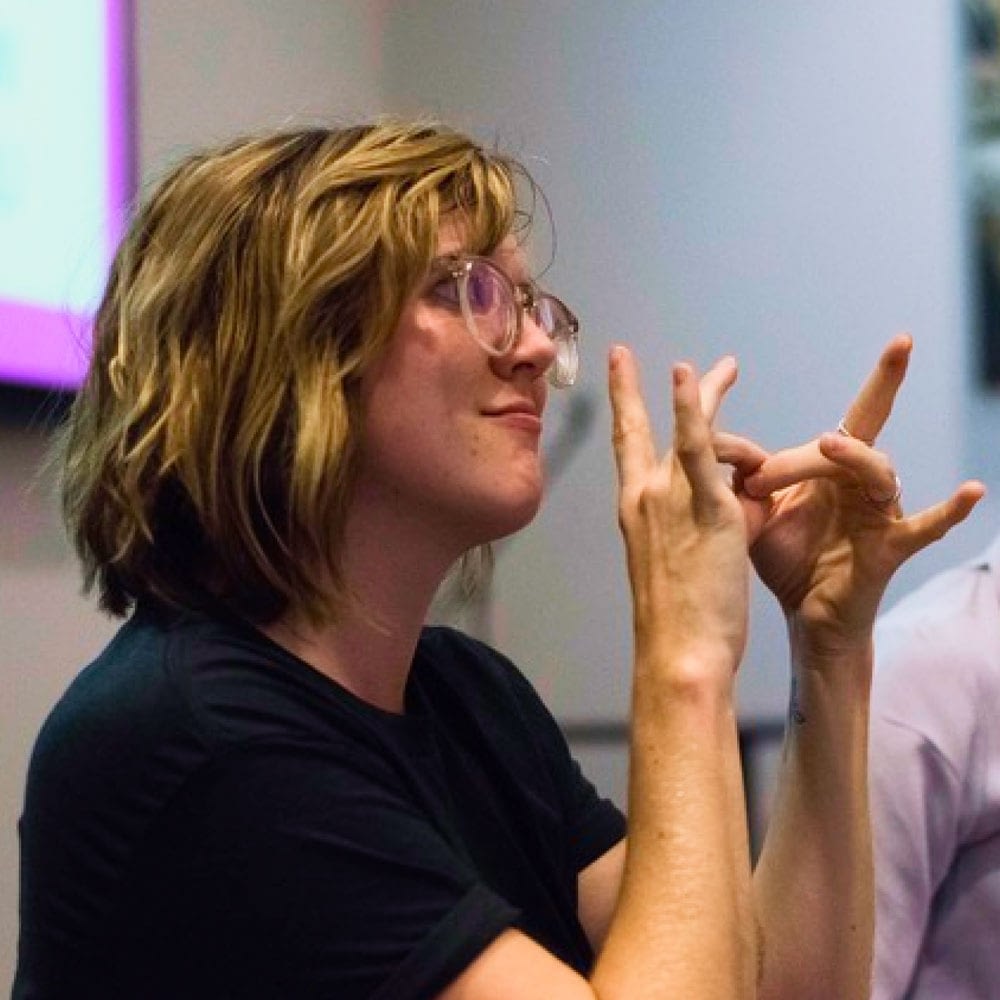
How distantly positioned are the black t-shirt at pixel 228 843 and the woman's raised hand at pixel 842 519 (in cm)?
37

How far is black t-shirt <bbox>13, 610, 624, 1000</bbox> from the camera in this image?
3.42 feet

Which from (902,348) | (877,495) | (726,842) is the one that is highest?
(902,348)

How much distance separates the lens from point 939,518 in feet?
4.56

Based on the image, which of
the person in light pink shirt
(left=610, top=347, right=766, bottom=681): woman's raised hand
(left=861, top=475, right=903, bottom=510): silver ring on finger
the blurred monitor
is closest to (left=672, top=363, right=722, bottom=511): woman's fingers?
(left=610, top=347, right=766, bottom=681): woman's raised hand

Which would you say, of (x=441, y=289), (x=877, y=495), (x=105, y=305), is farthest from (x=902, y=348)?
(x=105, y=305)

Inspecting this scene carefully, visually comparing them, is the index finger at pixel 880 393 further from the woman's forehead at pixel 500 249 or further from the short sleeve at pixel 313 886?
the short sleeve at pixel 313 886

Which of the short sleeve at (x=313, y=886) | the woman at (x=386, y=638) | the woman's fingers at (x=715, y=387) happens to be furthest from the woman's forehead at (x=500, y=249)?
the short sleeve at (x=313, y=886)

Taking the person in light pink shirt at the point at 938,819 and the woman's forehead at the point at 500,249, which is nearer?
the woman's forehead at the point at 500,249

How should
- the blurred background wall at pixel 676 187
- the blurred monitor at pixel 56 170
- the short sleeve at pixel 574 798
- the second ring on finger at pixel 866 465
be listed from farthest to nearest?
the blurred background wall at pixel 676 187
the blurred monitor at pixel 56 170
the short sleeve at pixel 574 798
the second ring on finger at pixel 866 465

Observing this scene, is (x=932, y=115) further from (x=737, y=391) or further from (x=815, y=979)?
(x=815, y=979)

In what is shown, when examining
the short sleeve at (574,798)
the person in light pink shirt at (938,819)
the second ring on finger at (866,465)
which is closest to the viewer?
the second ring on finger at (866,465)

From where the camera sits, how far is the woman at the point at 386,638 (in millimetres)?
1063

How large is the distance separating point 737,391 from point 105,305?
153 cm

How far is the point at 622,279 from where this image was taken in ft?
9.35
